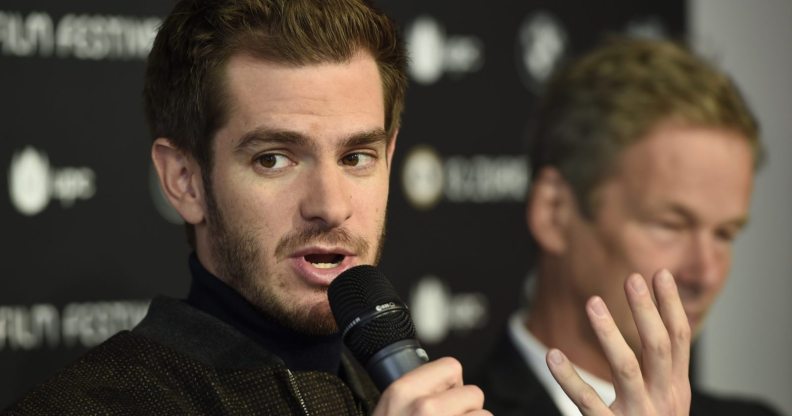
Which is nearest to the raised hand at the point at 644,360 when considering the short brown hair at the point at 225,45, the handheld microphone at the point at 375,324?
the handheld microphone at the point at 375,324

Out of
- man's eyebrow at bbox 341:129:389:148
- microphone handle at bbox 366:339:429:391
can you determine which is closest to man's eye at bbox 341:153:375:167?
man's eyebrow at bbox 341:129:389:148

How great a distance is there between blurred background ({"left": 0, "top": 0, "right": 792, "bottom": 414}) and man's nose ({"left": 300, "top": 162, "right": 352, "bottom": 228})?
877 mm

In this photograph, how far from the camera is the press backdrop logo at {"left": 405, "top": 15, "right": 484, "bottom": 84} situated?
280 centimetres

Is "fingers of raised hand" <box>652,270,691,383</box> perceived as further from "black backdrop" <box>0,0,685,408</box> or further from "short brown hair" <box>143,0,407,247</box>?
"black backdrop" <box>0,0,685,408</box>

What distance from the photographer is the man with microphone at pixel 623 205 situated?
2.58 m

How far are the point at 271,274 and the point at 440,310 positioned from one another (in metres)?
1.22

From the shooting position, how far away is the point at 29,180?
232 cm

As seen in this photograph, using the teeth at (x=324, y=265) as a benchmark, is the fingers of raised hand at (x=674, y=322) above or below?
below

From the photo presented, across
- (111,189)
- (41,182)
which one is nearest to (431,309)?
(111,189)

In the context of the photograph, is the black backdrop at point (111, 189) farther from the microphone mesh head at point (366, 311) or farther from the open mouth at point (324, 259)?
the microphone mesh head at point (366, 311)

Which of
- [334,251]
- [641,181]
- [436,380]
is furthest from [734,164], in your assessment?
[436,380]

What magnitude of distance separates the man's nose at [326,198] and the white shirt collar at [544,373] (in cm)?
102

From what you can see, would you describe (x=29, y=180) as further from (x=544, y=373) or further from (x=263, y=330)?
(x=544, y=373)

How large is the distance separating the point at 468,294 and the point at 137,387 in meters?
1.35
